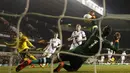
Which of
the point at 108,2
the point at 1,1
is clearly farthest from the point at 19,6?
the point at 108,2

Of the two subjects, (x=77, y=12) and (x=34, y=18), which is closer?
(x=34, y=18)

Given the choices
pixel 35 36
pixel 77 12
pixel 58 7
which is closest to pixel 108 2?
pixel 77 12

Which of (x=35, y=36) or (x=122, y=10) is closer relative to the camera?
(x=35, y=36)

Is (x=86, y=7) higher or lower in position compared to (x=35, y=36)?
higher

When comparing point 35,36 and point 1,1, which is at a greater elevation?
point 1,1

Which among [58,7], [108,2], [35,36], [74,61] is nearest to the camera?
[74,61]

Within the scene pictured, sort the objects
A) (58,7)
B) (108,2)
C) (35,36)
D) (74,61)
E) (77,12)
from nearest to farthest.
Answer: (74,61) → (35,36) → (58,7) → (77,12) → (108,2)

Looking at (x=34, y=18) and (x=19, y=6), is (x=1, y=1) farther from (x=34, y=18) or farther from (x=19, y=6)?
(x=34, y=18)

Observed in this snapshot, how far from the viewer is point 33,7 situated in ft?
42.2

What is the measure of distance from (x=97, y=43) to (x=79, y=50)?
226 mm

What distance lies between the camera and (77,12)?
600 inches

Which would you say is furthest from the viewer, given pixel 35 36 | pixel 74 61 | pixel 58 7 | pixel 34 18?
pixel 58 7

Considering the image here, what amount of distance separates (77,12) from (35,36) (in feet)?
13.8

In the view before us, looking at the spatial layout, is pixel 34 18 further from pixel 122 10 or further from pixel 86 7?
pixel 122 10
